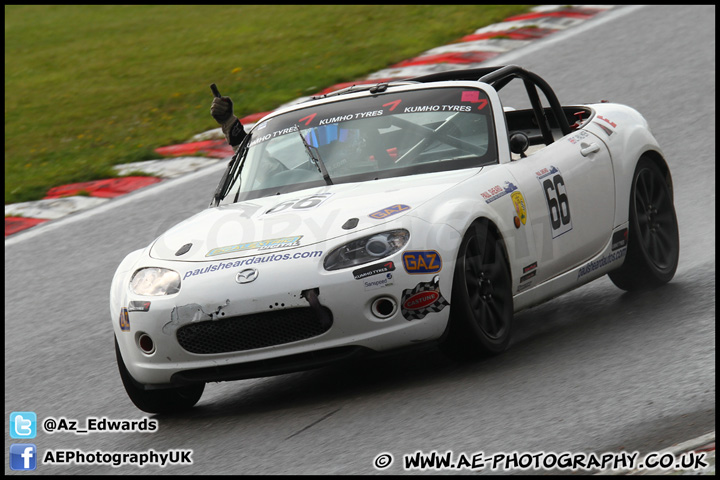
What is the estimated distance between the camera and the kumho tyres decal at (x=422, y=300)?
192 inches

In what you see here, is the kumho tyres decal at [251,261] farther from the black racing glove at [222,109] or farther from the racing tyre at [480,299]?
the black racing glove at [222,109]

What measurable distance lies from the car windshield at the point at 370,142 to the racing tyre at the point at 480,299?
2.19ft

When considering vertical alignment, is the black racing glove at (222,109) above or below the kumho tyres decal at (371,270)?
below

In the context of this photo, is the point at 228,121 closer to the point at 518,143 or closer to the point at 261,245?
the point at 518,143

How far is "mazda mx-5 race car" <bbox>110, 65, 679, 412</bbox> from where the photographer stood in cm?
487

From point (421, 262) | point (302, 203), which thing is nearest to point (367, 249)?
point (421, 262)

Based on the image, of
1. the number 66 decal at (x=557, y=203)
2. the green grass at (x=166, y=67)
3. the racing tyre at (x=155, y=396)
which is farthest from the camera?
the green grass at (x=166, y=67)

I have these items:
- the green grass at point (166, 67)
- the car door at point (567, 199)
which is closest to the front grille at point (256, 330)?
the car door at point (567, 199)

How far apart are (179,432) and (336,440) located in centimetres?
90

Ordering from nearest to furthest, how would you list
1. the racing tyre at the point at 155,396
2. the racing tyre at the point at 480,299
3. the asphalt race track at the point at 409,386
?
the asphalt race track at the point at 409,386 < the racing tyre at the point at 480,299 < the racing tyre at the point at 155,396

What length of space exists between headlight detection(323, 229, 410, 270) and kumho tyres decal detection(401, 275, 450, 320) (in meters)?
0.20

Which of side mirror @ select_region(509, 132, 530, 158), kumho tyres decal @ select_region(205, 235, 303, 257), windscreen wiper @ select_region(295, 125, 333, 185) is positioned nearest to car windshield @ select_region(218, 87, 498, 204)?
windscreen wiper @ select_region(295, 125, 333, 185)

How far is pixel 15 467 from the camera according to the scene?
4.69 metres

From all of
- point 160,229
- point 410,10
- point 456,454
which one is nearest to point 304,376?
point 456,454
